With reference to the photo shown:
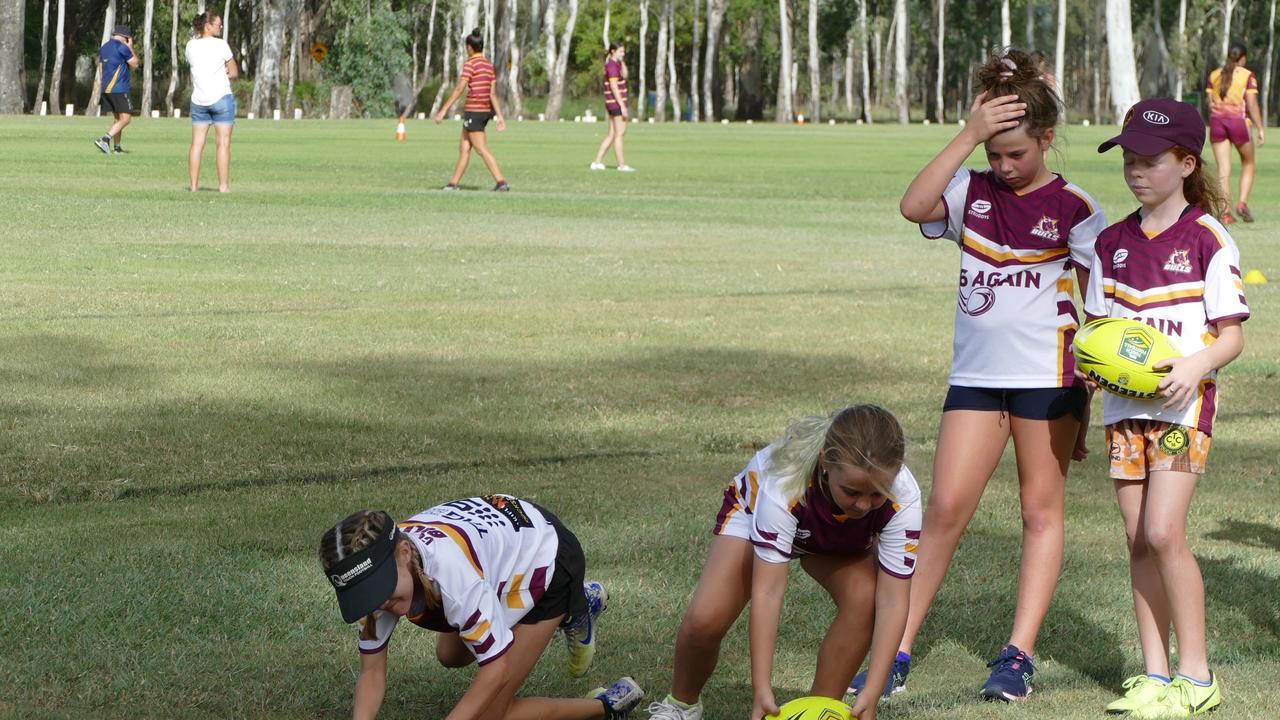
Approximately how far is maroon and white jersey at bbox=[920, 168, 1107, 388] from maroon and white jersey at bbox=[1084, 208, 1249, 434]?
0.20 m

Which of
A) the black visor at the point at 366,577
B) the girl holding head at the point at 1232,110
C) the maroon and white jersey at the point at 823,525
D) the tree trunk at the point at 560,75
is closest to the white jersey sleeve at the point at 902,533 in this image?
the maroon and white jersey at the point at 823,525

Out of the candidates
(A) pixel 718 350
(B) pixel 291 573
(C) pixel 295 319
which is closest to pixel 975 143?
(B) pixel 291 573

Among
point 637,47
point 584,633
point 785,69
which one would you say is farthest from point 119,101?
point 637,47

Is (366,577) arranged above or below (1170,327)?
below

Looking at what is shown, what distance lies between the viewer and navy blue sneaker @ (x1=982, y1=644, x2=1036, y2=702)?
5.08m

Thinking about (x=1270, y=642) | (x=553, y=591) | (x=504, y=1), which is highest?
(x=504, y=1)

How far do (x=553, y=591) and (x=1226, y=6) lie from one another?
3466 inches

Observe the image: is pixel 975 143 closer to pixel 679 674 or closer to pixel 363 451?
pixel 679 674

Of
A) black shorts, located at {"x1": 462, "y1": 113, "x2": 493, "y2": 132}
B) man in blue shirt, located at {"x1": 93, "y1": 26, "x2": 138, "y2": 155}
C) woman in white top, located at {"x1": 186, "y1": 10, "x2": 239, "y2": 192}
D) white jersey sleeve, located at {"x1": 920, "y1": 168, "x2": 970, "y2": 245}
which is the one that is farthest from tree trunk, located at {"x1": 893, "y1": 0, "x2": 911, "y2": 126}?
white jersey sleeve, located at {"x1": 920, "y1": 168, "x2": 970, "y2": 245}

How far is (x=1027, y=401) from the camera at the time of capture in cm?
519

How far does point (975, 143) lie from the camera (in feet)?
16.0

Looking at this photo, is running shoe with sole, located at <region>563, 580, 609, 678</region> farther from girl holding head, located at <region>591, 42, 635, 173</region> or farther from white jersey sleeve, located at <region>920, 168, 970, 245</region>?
girl holding head, located at <region>591, 42, 635, 173</region>

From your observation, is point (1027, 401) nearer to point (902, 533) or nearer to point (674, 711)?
point (902, 533)

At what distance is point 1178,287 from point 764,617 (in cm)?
154
